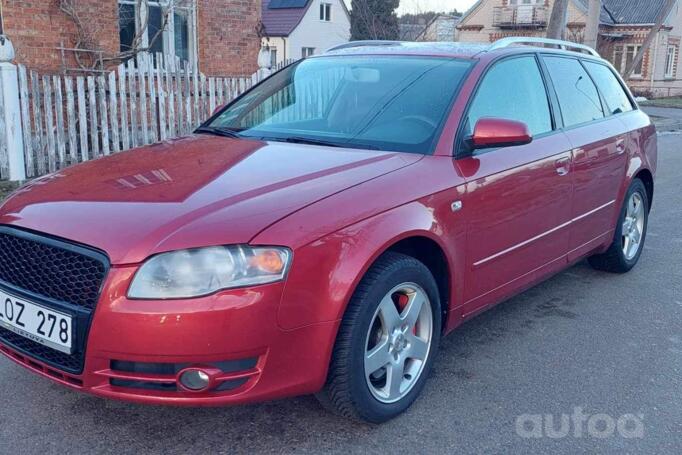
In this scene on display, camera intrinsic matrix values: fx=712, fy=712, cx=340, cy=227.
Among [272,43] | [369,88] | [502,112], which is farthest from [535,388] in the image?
[272,43]

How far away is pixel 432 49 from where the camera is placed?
4234mm

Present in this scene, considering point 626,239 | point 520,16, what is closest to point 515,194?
point 626,239

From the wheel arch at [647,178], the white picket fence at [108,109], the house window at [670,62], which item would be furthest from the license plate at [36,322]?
the house window at [670,62]

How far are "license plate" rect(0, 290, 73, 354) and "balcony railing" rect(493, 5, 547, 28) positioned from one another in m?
43.2

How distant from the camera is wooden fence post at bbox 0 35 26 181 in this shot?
7473 millimetres

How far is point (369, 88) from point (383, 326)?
60.4 inches

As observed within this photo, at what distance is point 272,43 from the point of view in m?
40.1

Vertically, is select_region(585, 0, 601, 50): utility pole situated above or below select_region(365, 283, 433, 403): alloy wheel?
above

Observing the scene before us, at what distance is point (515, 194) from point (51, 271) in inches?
91.3

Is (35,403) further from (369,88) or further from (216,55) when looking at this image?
(216,55)

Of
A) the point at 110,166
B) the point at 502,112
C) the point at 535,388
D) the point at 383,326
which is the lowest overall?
the point at 535,388

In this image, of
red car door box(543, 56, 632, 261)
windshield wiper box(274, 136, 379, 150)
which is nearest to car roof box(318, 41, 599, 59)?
red car door box(543, 56, 632, 261)

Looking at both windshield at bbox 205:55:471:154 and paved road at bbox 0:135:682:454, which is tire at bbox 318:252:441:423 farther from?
windshield at bbox 205:55:471:154

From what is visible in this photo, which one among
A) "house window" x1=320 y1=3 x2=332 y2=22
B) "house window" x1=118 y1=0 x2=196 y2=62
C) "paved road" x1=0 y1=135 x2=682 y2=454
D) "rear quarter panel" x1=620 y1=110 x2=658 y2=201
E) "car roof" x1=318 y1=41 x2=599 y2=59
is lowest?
"paved road" x1=0 y1=135 x2=682 y2=454
